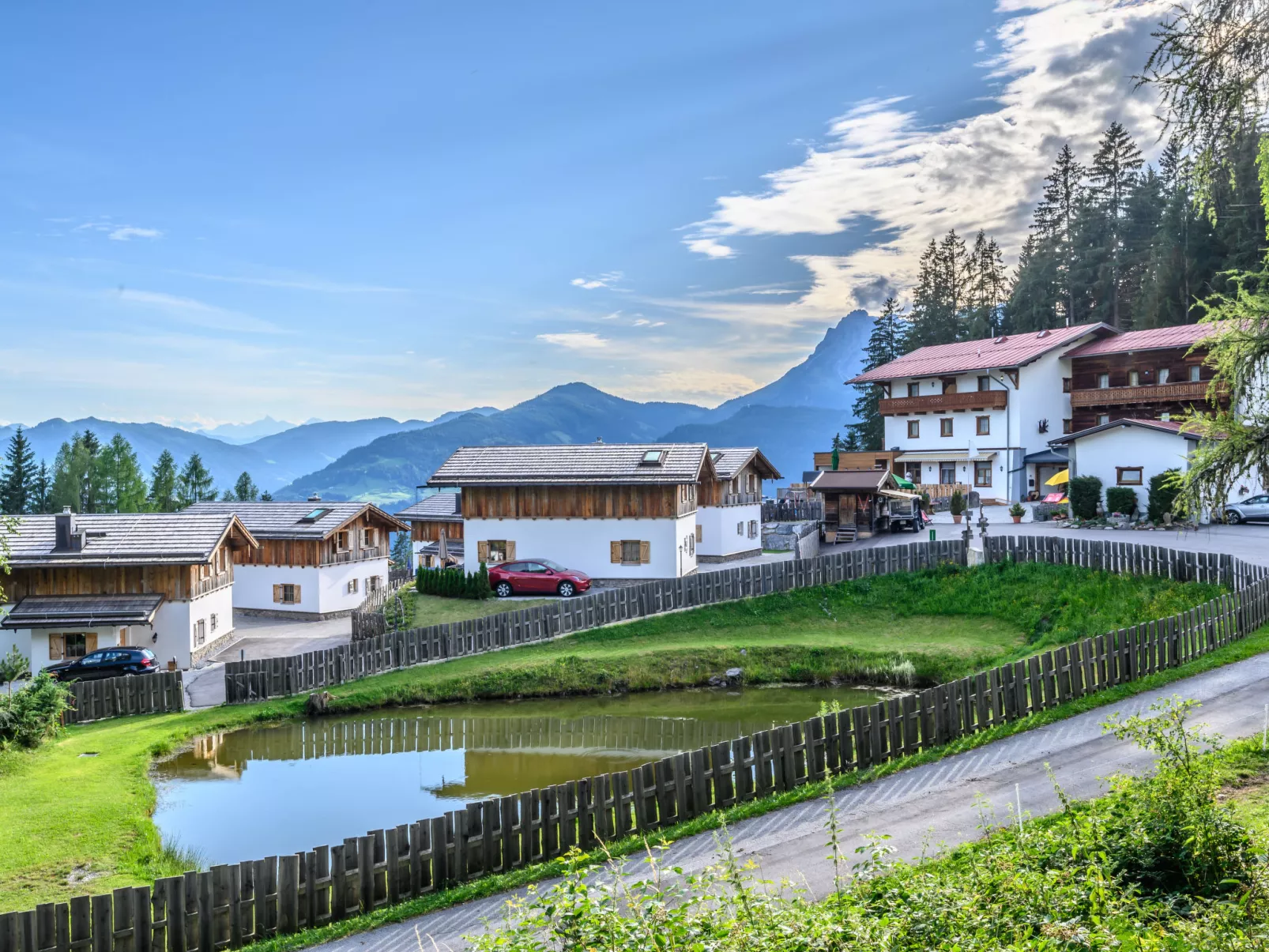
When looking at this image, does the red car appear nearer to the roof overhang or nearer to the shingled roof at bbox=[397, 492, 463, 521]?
the roof overhang

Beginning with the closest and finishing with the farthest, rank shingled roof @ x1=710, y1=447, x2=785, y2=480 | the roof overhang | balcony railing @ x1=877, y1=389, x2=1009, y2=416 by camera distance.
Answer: the roof overhang → shingled roof @ x1=710, y1=447, x2=785, y2=480 → balcony railing @ x1=877, y1=389, x2=1009, y2=416

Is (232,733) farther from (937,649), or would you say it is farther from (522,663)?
(937,649)

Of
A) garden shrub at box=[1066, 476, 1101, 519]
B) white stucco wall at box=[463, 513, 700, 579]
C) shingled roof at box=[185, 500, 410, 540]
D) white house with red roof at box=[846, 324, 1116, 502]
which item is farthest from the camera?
white house with red roof at box=[846, 324, 1116, 502]

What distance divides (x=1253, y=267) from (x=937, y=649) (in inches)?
1977

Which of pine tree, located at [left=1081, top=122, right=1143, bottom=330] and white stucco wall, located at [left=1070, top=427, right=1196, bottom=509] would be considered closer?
white stucco wall, located at [left=1070, top=427, right=1196, bottom=509]

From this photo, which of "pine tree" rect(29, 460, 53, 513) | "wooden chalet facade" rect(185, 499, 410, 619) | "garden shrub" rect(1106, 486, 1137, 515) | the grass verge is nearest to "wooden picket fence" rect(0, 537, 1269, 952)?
the grass verge

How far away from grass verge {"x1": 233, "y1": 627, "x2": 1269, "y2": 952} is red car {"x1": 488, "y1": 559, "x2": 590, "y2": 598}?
23476mm

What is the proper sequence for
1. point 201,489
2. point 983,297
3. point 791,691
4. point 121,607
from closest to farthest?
point 791,691
point 121,607
point 983,297
point 201,489

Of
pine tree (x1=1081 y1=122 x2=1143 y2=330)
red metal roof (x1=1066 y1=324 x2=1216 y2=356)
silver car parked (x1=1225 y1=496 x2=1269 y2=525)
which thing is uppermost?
pine tree (x1=1081 y1=122 x2=1143 y2=330)

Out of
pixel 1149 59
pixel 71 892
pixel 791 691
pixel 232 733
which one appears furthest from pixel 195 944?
pixel 791 691

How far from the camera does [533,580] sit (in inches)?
1502

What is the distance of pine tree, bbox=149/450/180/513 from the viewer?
304 ft

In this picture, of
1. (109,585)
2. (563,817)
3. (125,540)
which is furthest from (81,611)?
(563,817)

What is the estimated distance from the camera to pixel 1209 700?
1630 cm
